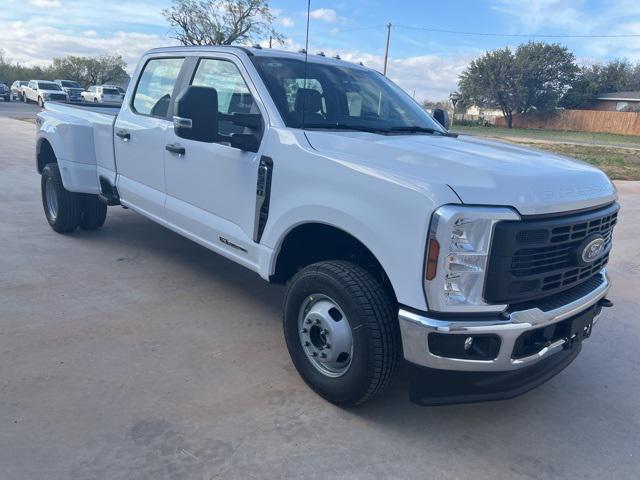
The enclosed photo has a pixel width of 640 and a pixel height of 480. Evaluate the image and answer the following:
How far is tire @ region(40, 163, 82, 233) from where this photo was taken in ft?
19.5

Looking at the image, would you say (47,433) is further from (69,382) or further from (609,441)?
(609,441)

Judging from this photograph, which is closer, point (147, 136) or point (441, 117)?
point (147, 136)

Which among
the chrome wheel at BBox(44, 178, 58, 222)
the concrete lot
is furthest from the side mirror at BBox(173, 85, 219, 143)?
the chrome wheel at BBox(44, 178, 58, 222)

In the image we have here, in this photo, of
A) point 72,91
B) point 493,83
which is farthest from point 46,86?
point 493,83

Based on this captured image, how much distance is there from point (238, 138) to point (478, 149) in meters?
1.48

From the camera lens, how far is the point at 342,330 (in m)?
2.97

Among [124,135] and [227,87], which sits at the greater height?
[227,87]

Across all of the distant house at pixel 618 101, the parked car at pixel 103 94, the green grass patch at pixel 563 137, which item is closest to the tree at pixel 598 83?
the distant house at pixel 618 101

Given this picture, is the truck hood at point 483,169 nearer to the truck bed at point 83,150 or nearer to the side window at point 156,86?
the side window at point 156,86

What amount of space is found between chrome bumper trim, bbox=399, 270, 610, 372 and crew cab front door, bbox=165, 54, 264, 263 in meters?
1.39

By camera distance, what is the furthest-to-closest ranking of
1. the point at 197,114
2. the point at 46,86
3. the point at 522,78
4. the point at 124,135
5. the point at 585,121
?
the point at 522,78 < the point at 585,121 < the point at 46,86 < the point at 124,135 < the point at 197,114

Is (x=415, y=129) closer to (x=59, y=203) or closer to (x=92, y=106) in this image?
(x=59, y=203)

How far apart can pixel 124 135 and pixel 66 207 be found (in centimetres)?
148

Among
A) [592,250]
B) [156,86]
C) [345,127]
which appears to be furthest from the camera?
[156,86]
